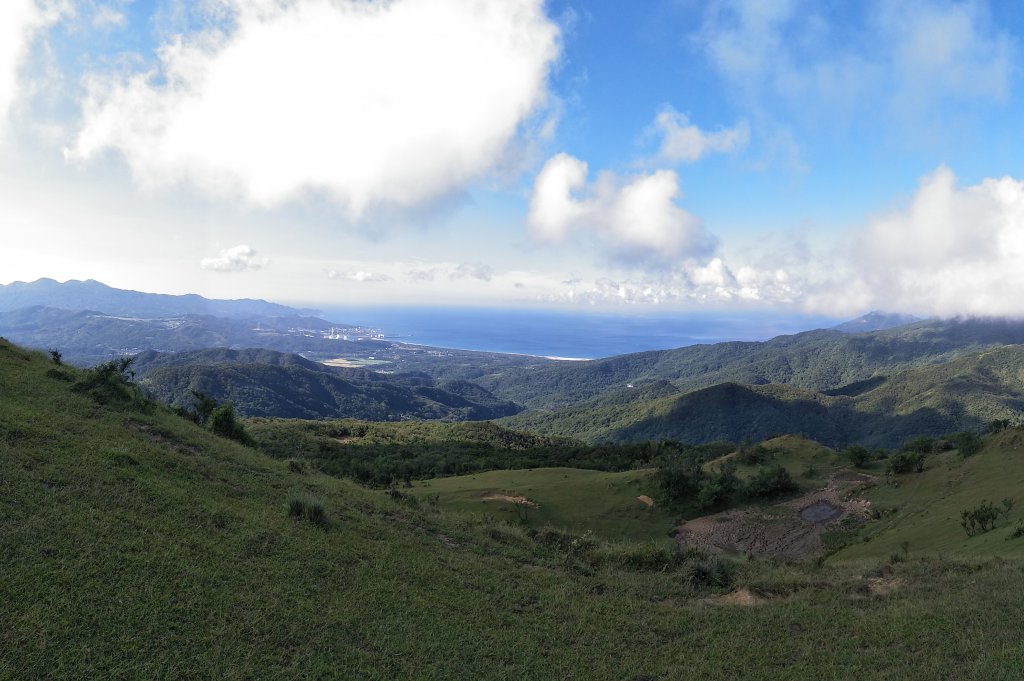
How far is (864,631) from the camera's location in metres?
9.78

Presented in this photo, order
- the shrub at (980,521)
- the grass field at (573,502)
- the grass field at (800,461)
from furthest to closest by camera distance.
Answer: the grass field at (800,461) → the grass field at (573,502) → the shrub at (980,521)

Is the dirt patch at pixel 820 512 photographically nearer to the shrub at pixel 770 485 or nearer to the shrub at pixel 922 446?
the shrub at pixel 770 485

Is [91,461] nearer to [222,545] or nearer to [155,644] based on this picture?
[222,545]

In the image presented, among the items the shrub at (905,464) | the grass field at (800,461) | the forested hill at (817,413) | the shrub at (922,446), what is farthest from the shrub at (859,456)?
the forested hill at (817,413)

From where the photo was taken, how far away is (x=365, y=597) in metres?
9.98

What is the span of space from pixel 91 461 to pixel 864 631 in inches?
693

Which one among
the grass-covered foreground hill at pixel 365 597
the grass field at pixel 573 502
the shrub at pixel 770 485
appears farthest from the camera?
the shrub at pixel 770 485

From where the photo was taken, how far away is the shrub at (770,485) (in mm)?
34125

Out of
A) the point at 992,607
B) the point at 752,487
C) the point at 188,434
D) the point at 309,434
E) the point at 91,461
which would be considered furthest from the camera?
the point at 309,434

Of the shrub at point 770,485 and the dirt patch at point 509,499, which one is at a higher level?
the shrub at point 770,485

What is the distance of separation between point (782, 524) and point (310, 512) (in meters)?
28.6

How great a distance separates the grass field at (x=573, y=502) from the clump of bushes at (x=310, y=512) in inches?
679

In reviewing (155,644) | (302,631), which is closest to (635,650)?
(302,631)

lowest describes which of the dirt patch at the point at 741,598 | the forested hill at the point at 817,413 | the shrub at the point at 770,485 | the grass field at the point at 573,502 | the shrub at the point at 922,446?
the forested hill at the point at 817,413
